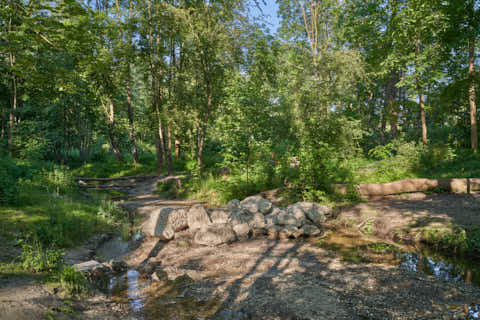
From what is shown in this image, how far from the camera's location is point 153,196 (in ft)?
40.6

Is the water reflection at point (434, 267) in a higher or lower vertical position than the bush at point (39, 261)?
lower

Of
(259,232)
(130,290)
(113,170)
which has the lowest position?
(130,290)

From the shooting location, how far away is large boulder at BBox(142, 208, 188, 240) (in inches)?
272

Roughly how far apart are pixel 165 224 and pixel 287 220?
10.4 ft

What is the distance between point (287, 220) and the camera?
693cm

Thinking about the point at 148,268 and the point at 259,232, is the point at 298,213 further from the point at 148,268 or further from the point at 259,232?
the point at 148,268

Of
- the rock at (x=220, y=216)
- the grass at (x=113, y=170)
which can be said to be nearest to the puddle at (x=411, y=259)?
the rock at (x=220, y=216)

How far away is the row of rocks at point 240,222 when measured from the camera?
6.55 metres

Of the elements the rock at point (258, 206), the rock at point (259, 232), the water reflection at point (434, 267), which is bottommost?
the water reflection at point (434, 267)

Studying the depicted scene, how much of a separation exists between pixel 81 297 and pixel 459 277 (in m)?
5.57

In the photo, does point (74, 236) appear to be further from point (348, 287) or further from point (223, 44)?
point (223, 44)

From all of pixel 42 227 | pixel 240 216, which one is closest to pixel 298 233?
pixel 240 216

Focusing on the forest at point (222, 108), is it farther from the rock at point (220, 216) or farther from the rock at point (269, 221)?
the rock at point (220, 216)

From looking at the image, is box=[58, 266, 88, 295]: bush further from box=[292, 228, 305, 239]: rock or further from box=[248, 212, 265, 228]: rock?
box=[292, 228, 305, 239]: rock
